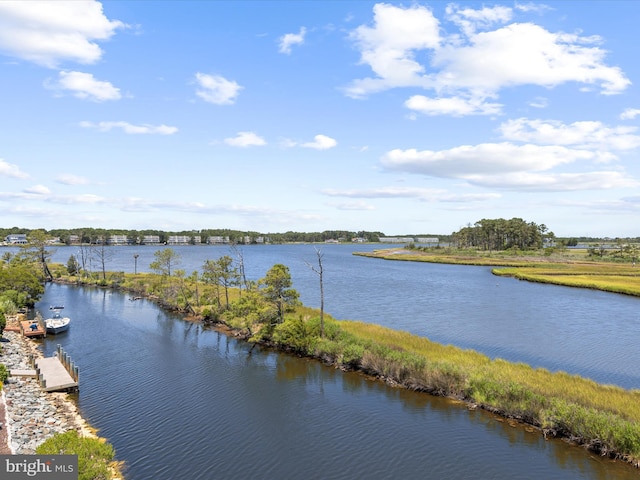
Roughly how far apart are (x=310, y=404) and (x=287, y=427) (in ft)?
13.8

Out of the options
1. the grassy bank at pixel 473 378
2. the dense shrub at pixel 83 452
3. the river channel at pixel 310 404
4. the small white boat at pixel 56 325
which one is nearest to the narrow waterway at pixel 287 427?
the river channel at pixel 310 404

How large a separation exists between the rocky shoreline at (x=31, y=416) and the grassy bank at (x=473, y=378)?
20250 millimetres

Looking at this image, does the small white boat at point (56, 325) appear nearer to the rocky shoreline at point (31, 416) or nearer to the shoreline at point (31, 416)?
the rocky shoreline at point (31, 416)

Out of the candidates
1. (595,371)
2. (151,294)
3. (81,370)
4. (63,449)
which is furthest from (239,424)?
(151,294)

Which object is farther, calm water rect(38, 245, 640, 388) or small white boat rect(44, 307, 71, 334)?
small white boat rect(44, 307, 71, 334)

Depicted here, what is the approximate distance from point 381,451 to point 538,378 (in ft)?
49.1

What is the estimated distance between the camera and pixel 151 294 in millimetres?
84688

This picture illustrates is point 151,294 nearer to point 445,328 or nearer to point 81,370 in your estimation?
point 81,370

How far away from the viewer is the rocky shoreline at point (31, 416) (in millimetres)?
23250

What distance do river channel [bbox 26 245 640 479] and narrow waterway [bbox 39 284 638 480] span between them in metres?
0.11

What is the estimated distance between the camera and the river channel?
23641 millimetres

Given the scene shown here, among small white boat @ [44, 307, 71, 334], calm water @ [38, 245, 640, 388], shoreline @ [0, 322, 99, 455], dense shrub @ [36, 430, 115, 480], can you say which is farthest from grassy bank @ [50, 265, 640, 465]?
dense shrub @ [36, 430, 115, 480]

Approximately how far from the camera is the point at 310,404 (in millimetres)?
32250

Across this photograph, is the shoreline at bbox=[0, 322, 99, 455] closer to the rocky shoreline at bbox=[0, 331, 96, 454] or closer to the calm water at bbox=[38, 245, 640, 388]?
the rocky shoreline at bbox=[0, 331, 96, 454]
